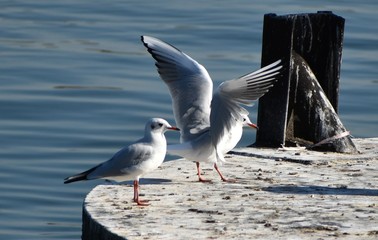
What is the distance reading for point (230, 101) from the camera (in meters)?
10.4

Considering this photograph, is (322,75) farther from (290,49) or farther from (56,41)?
(56,41)

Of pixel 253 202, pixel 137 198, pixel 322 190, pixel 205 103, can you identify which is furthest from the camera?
pixel 205 103

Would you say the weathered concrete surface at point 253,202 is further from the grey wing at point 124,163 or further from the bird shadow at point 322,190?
the grey wing at point 124,163

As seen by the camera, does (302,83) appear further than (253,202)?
Yes

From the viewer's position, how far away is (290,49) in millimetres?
11305

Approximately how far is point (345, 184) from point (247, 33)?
10876 millimetres

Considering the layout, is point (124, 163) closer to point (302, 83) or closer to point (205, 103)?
point (205, 103)

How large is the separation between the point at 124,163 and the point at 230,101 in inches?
56.0

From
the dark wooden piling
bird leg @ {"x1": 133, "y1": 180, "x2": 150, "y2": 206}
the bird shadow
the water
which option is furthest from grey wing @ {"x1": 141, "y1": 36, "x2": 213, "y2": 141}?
the water

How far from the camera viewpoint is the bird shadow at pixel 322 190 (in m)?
9.67

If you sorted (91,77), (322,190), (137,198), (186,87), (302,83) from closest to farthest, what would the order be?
(137,198) → (322,190) → (186,87) → (302,83) → (91,77)

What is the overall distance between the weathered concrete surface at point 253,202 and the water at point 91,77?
2861mm

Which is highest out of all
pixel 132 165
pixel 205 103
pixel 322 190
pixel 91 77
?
pixel 205 103

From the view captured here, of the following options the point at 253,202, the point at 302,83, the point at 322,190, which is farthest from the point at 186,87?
the point at 253,202
